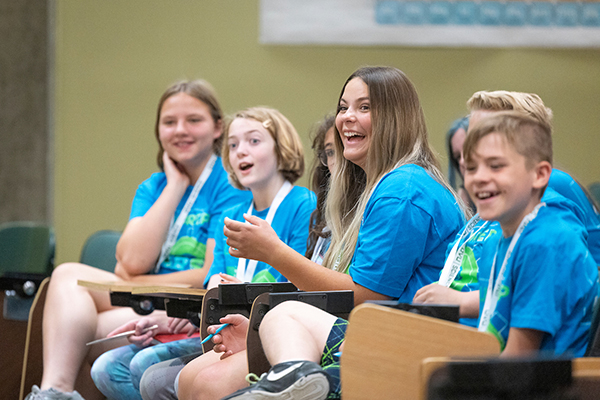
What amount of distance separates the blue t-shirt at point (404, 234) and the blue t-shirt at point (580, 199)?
0.96 ft

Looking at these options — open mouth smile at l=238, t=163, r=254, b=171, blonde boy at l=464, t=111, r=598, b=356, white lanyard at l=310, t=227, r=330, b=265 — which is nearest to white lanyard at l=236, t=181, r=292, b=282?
open mouth smile at l=238, t=163, r=254, b=171

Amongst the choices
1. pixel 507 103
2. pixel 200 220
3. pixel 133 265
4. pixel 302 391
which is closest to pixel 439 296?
pixel 302 391

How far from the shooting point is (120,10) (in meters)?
4.54

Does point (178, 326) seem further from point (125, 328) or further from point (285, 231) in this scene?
point (285, 231)

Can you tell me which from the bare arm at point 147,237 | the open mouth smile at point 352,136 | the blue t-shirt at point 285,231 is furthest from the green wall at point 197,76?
the open mouth smile at point 352,136

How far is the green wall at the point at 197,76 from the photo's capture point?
14.8 feet

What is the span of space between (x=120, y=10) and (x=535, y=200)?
12.9ft

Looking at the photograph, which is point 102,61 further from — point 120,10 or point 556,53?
point 556,53

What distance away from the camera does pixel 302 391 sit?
1307mm

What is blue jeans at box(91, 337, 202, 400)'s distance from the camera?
2293 mm

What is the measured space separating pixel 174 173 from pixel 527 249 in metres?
2.05

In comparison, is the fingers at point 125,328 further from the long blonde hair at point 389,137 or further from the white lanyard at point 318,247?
the long blonde hair at point 389,137

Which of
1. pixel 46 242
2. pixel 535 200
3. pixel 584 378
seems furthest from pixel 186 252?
pixel 584 378

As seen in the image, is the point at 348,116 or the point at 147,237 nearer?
the point at 348,116
